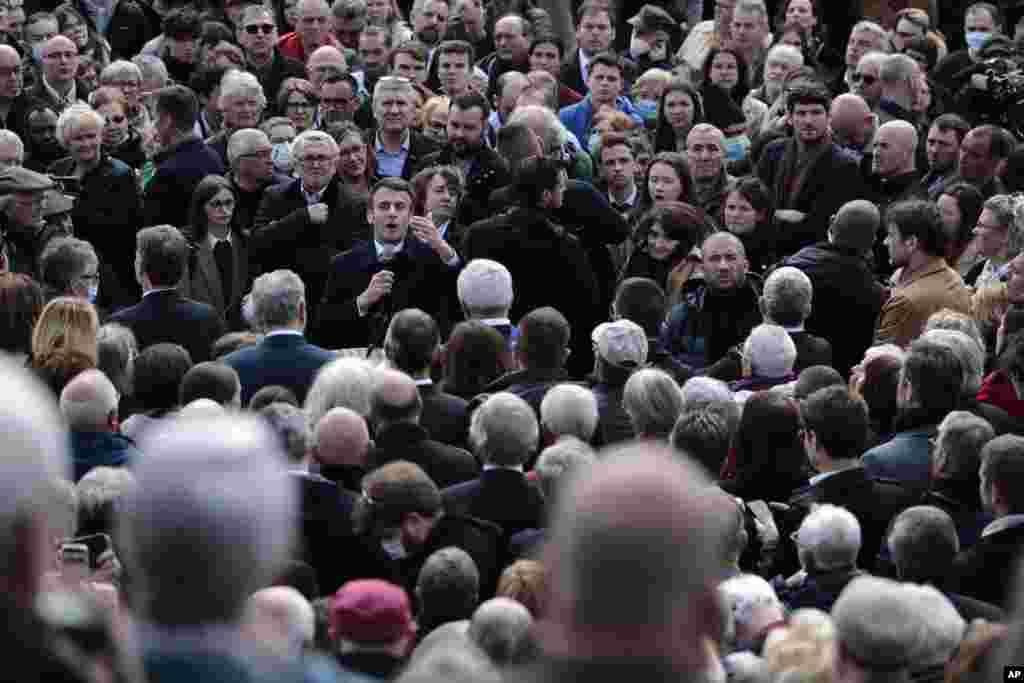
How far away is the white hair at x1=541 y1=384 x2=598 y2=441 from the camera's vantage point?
327 inches

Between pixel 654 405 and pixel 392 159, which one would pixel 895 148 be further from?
pixel 654 405

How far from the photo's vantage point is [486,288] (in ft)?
32.9

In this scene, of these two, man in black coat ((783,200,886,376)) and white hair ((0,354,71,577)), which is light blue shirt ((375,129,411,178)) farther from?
white hair ((0,354,71,577))

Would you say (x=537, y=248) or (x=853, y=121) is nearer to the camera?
(x=537, y=248)

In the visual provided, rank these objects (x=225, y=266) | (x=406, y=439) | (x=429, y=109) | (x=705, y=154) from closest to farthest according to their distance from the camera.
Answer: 1. (x=406, y=439)
2. (x=225, y=266)
3. (x=705, y=154)
4. (x=429, y=109)

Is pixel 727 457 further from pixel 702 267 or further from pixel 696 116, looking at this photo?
pixel 696 116

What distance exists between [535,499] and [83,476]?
4.91 feet

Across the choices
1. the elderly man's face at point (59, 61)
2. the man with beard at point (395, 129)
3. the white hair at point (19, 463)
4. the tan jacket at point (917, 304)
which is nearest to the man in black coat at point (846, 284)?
the tan jacket at point (917, 304)

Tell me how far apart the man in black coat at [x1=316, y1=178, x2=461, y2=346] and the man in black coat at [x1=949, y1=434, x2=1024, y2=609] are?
409 centimetres

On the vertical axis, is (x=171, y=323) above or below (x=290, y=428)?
below

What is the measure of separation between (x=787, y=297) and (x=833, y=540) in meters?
3.42

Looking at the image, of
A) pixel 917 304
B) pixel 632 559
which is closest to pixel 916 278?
pixel 917 304

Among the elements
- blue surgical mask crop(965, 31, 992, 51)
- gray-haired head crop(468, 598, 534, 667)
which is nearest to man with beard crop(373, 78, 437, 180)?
blue surgical mask crop(965, 31, 992, 51)

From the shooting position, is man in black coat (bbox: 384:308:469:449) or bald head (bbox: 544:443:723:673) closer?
Result: bald head (bbox: 544:443:723:673)
